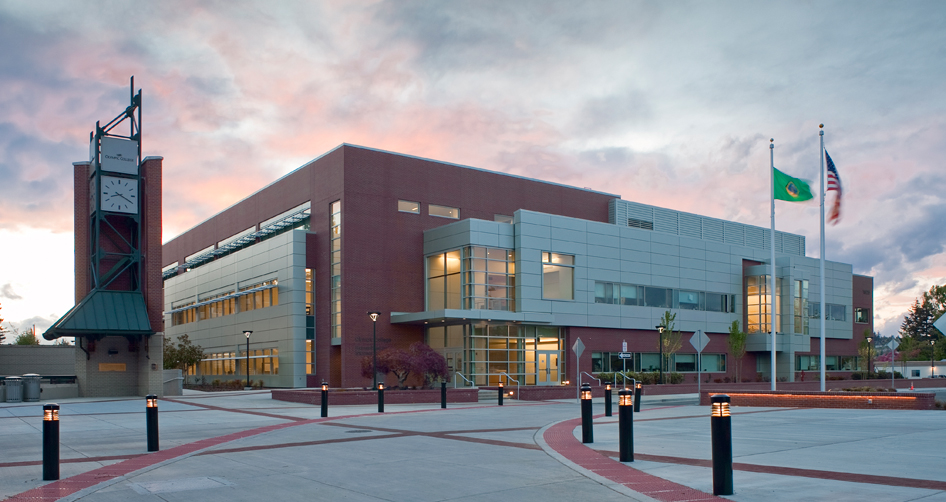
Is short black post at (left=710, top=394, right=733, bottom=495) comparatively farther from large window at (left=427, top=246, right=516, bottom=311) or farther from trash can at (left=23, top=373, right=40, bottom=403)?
trash can at (left=23, top=373, right=40, bottom=403)

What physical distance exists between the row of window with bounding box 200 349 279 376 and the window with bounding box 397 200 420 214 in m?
12.6

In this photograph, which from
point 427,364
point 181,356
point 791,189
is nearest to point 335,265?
point 427,364

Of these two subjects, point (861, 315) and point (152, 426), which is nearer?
point (152, 426)

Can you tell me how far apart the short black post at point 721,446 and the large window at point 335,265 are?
3968 centimetres

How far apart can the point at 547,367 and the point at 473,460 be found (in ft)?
120

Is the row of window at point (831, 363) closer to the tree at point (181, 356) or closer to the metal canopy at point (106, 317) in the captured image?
the tree at point (181, 356)

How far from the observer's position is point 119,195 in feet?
129

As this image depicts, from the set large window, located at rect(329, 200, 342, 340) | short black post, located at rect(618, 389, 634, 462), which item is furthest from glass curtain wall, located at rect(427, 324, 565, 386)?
short black post, located at rect(618, 389, 634, 462)

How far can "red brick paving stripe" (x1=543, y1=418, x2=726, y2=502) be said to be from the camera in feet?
29.8

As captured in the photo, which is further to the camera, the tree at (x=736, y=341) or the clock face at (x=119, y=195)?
the tree at (x=736, y=341)

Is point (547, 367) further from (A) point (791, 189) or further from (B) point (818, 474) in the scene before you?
(B) point (818, 474)

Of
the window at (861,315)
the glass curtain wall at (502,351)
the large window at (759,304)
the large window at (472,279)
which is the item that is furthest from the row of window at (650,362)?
the window at (861,315)

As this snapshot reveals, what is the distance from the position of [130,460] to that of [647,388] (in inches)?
1273

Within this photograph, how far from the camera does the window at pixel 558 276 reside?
47938 millimetres
